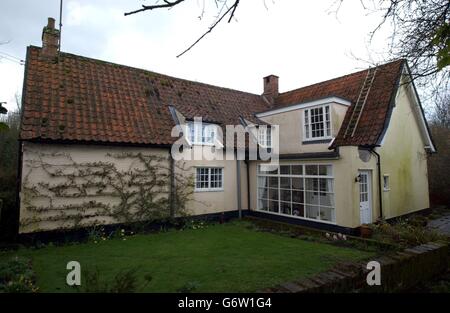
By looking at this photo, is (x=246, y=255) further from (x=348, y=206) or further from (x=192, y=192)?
(x=192, y=192)

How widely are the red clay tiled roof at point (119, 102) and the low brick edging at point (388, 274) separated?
5.30 metres

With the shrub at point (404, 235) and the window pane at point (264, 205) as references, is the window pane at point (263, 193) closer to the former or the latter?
the window pane at point (264, 205)

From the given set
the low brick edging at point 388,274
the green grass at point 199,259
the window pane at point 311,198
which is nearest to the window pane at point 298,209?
the window pane at point 311,198

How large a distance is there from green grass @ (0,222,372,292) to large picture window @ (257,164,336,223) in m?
2.18

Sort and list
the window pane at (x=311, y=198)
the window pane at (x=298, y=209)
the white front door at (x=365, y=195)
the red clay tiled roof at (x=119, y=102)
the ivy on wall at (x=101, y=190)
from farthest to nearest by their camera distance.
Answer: the window pane at (x=298, y=209), the window pane at (x=311, y=198), the white front door at (x=365, y=195), the red clay tiled roof at (x=119, y=102), the ivy on wall at (x=101, y=190)

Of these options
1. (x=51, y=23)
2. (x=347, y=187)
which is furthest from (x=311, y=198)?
(x=51, y=23)

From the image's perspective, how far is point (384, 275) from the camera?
517cm

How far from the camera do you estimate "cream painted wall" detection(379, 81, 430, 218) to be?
11914 mm

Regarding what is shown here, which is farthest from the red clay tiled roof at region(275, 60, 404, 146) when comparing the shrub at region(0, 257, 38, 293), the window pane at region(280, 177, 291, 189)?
the shrub at region(0, 257, 38, 293)

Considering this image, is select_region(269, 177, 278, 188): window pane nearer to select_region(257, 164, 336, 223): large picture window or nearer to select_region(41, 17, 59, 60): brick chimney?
select_region(257, 164, 336, 223): large picture window

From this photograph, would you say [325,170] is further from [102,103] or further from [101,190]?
[102,103]

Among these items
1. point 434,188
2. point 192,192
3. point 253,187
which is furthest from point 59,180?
point 434,188

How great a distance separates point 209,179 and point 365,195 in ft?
23.1

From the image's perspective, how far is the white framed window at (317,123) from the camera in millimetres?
11930
